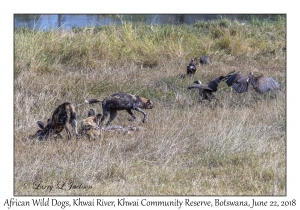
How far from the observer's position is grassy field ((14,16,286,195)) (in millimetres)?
5934

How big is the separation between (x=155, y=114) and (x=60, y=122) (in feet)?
5.61

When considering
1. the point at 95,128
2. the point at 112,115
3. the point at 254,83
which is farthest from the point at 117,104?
the point at 254,83

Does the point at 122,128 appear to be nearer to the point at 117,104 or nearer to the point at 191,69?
the point at 117,104

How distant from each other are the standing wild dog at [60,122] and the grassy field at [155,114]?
137mm

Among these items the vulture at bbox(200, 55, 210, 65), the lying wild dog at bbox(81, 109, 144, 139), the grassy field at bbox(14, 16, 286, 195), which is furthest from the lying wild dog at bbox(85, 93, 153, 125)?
the vulture at bbox(200, 55, 210, 65)

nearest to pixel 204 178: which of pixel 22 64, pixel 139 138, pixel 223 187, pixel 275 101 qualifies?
pixel 223 187

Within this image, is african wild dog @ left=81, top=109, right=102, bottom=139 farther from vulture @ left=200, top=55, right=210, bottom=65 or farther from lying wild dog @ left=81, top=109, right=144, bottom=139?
vulture @ left=200, top=55, right=210, bottom=65

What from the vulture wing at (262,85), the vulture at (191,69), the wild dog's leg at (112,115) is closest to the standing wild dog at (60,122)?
the wild dog's leg at (112,115)

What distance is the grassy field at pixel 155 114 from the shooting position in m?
5.93

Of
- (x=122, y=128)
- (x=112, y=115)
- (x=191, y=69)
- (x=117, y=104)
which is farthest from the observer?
(x=191, y=69)

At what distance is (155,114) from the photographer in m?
8.39

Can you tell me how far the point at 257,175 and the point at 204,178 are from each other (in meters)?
0.55

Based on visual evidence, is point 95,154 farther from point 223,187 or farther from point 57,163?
point 223,187

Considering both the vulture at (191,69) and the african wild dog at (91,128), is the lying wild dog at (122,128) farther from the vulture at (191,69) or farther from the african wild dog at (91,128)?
the vulture at (191,69)
